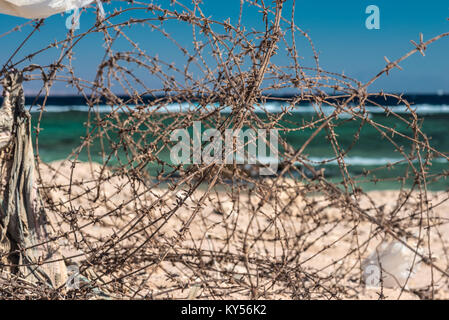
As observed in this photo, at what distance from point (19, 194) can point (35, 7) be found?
0.90 metres

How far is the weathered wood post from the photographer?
247cm

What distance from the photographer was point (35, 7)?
2186 mm

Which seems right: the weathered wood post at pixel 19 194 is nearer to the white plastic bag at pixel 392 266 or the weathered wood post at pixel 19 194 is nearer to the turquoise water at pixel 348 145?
the white plastic bag at pixel 392 266

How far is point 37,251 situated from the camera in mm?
2564

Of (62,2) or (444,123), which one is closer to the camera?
(62,2)

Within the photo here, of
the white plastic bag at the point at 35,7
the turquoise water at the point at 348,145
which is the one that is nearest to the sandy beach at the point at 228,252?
the white plastic bag at the point at 35,7

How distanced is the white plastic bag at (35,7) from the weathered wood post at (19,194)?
1.25 feet

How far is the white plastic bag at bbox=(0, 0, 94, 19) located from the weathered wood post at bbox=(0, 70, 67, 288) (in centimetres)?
38

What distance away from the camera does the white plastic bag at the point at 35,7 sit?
216 cm

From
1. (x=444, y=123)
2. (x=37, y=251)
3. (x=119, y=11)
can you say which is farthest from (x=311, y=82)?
(x=444, y=123)

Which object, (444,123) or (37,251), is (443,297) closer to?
(37,251)

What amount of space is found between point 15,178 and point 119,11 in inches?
38.1

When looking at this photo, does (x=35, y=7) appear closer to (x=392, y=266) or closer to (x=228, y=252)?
(x=228, y=252)
